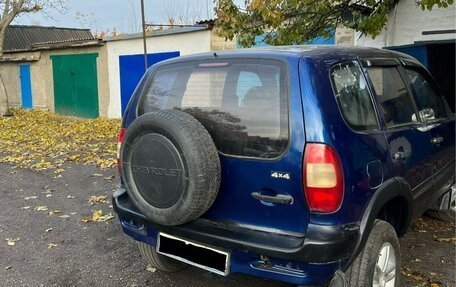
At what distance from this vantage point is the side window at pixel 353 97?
248cm

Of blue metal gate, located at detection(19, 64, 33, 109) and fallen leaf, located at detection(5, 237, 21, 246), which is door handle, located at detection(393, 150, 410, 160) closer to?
fallen leaf, located at detection(5, 237, 21, 246)

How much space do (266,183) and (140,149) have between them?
0.82 meters

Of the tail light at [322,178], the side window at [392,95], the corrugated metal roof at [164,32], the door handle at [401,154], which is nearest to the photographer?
the tail light at [322,178]

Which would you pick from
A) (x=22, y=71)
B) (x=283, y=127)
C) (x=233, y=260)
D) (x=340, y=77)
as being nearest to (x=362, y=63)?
(x=340, y=77)

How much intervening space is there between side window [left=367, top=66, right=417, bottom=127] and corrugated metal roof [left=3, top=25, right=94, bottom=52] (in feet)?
83.7

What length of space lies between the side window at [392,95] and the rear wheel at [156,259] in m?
1.96

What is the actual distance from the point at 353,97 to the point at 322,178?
637mm

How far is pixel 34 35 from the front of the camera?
28.9 m

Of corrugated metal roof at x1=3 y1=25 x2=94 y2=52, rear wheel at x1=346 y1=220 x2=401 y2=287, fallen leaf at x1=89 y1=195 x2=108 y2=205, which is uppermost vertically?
corrugated metal roof at x1=3 y1=25 x2=94 y2=52

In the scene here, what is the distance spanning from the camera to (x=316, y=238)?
2271 millimetres

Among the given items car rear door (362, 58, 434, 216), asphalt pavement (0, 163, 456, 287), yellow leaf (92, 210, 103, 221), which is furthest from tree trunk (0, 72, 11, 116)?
car rear door (362, 58, 434, 216)

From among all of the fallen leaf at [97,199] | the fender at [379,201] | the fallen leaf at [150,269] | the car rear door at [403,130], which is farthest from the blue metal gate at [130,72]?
the fender at [379,201]

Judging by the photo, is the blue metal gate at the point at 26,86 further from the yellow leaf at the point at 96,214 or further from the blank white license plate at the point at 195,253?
the blank white license plate at the point at 195,253

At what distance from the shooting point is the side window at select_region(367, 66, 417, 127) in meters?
2.88
